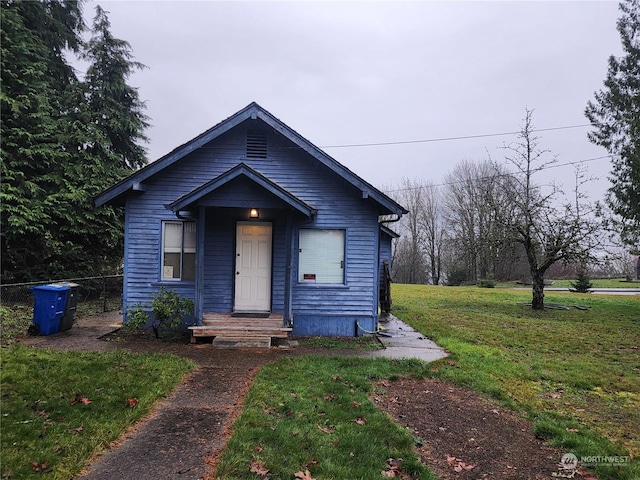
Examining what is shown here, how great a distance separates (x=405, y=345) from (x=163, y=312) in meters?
5.52

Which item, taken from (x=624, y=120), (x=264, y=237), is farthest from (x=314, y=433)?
(x=624, y=120)

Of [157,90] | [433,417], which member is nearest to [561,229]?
[433,417]

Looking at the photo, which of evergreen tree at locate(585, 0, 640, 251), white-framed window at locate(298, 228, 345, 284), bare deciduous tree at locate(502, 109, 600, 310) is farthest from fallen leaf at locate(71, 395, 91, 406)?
evergreen tree at locate(585, 0, 640, 251)

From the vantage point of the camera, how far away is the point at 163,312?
8.08 m

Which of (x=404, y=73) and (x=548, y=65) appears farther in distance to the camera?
(x=404, y=73)

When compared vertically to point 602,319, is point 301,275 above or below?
above

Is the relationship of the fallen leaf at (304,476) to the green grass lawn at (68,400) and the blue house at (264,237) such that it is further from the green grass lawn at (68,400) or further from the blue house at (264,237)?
the blue house at (264,237)

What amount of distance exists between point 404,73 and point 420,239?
24.3 m

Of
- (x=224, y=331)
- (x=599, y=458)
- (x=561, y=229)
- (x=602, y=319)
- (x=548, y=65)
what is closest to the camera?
(x=599, y=458)

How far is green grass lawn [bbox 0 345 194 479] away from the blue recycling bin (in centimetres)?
162

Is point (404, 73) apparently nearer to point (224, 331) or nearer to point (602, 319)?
point (602, 319)

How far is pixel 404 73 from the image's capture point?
29578mm

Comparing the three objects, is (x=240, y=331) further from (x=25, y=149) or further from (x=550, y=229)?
(x=550, y=229)

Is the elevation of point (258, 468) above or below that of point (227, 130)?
below
